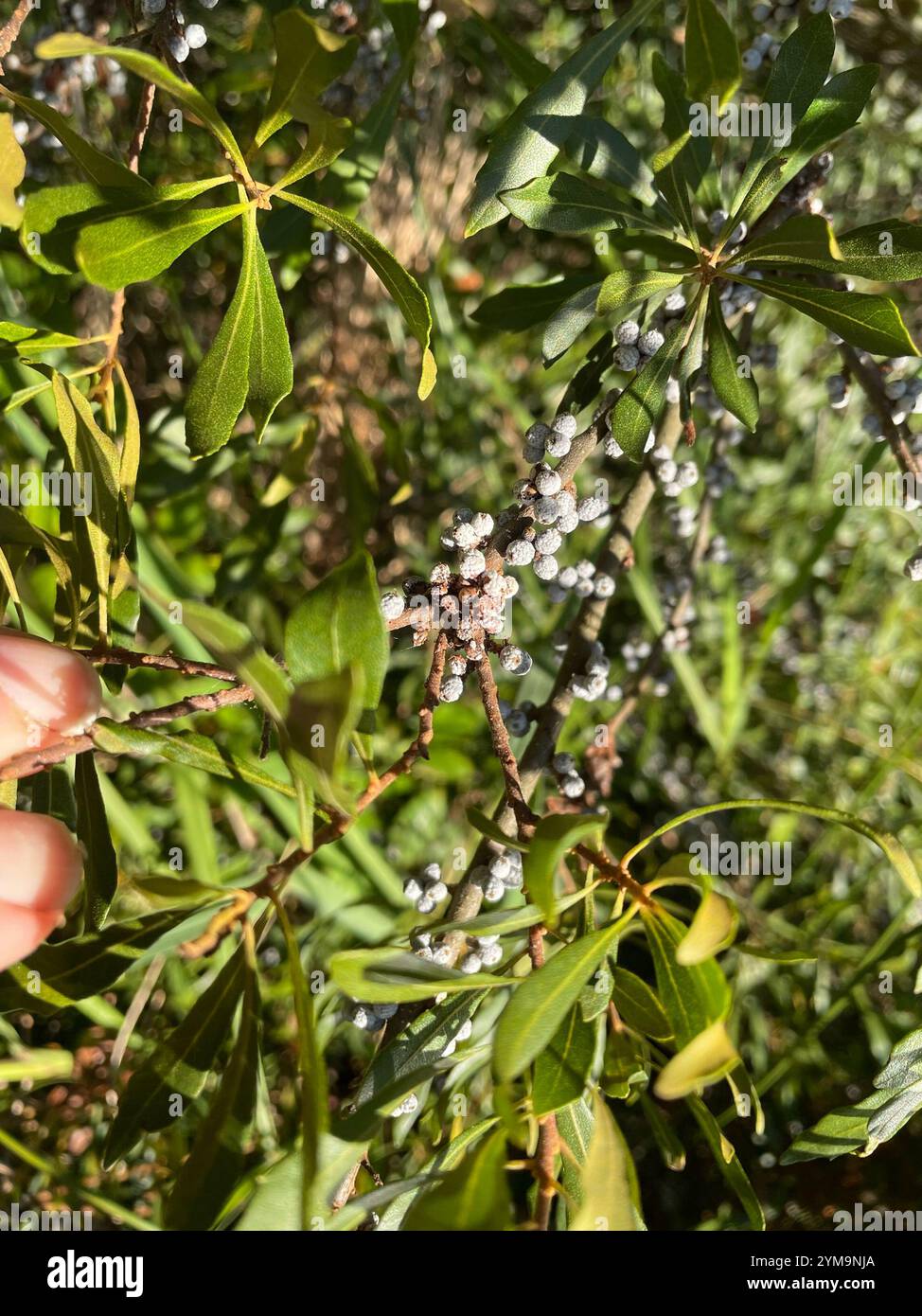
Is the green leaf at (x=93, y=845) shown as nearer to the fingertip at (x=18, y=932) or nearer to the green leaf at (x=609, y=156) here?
the fingertip at (x=18, y=932)

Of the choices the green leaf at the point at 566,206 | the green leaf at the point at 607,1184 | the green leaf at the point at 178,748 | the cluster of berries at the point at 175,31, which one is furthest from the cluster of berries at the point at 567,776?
the cluster of berries at the point at 175,31

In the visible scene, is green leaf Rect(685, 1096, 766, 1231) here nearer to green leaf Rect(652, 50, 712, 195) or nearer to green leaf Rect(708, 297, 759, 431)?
green leaf Rect(708, 297, 759, 431)

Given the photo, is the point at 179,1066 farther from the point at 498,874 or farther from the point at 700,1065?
the point at 700,1065

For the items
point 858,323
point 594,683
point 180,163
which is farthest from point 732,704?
point 180,163

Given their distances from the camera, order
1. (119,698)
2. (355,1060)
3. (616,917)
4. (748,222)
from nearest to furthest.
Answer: (616,917) → (748,222) → (119,698) → (355,1060)
